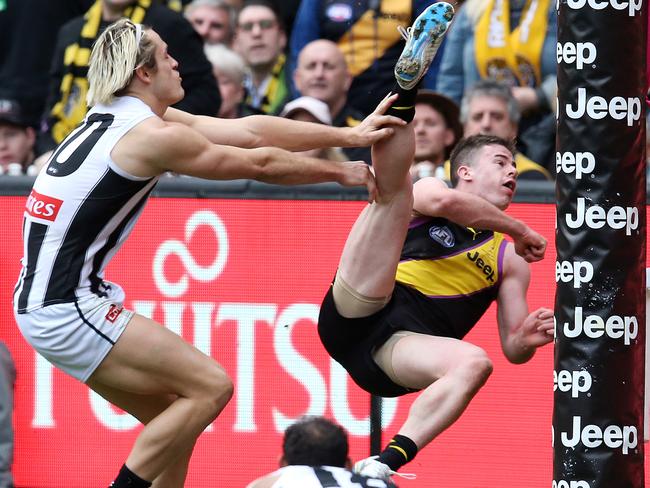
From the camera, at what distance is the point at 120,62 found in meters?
5.73

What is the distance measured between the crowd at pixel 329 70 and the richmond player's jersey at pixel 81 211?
2.42 metres

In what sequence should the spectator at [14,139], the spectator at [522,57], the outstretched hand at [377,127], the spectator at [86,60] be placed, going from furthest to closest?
the spectator at [14,139]
the spectator at [86,60]
the spectator at [522,57]
the outstretched hand at [377,127]

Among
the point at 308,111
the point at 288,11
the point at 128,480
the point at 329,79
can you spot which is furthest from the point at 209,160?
the point at 288,11

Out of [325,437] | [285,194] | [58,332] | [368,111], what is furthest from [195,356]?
[368,111]

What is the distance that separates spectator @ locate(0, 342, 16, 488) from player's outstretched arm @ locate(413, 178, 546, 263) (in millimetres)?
2857

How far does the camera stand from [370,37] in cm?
889

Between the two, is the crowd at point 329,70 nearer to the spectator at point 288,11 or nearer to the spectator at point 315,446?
the spectator at point 288,11

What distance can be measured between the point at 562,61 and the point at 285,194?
2944 millimetres

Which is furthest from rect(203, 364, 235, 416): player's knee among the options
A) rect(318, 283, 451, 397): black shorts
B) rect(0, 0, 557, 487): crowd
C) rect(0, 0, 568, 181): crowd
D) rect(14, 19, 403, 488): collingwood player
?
rect(0, 0, 568, 181): crowd

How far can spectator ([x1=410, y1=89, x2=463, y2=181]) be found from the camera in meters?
8.21

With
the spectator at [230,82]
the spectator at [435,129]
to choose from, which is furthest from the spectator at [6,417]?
the spectator at [435,129]

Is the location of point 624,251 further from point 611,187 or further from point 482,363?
point 482,363

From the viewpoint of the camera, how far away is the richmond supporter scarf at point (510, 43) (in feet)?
27.9

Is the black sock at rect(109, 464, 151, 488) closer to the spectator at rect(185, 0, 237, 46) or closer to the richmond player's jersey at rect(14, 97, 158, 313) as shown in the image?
the richmond player's jersey at rect(14, 97, 158, 313)
